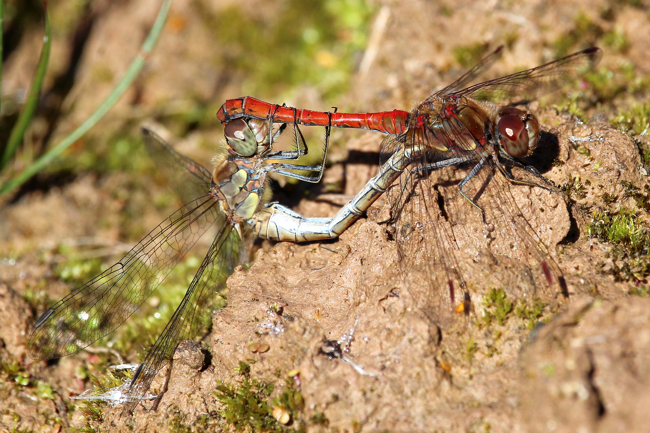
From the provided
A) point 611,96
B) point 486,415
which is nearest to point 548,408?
point 486,415

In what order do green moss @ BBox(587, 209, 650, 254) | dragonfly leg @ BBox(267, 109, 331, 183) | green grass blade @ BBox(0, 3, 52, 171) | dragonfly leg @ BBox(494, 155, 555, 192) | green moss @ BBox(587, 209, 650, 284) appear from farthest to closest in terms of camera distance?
green grass blade @ BBox(0, 3, 52, 171), dragonfly leg @ BBox(267, 109, 331, 183), dragonfly leg @ BBox(494, 155, 555, 192), green moss @ BBox(587, 209, 650, 254), green moss @ BBox(587, 209, 650, 284)

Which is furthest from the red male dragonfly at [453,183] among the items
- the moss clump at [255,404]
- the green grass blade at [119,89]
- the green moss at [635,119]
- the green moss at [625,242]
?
the green grass blade at [119,89]

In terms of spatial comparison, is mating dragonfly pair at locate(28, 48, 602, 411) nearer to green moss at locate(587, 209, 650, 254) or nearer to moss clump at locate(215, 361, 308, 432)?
green moss at locate(587, 209, 650, 254)

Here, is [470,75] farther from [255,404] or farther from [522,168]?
[255,404]

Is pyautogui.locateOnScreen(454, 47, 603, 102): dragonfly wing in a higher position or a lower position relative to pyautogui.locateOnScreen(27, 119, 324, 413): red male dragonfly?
higher

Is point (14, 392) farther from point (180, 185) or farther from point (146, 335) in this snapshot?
point (180, 185)

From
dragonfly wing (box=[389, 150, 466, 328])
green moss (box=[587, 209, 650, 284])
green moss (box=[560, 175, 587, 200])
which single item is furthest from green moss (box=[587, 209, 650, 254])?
dragonfly wing (box=[389, 150, 466, 328])

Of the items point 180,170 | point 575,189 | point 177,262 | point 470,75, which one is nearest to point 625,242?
point 575,189
